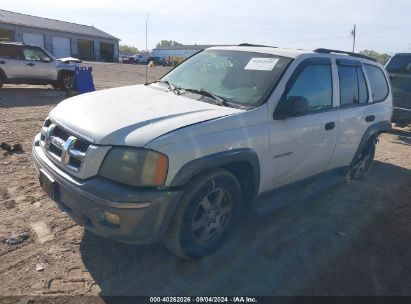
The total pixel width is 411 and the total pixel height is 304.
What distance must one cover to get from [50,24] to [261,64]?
51462 millimetres

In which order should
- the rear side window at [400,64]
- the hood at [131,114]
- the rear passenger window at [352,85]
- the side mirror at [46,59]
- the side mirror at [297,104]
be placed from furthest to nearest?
the side mirror at [46,59] < the rear side window at [400,64] < the rear passenger window at [352,85] < the side mirror at [297,104] < the hood at [131,114]

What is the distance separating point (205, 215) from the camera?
3.24m

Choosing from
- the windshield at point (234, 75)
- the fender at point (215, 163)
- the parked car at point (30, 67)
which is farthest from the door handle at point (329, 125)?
the parked car at point (30, 67)

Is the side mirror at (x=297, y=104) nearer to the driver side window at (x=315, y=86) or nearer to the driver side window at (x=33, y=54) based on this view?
the driver side window at (x=315, y=86)

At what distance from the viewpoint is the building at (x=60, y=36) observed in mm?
42237

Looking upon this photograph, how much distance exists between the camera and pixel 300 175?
4141 mm

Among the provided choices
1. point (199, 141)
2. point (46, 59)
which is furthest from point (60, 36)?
point (199, 141)

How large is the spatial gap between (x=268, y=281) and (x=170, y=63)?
61.1 m

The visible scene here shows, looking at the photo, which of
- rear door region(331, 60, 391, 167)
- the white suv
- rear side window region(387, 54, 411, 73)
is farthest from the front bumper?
rear side window region(387, 54, 411, 73)

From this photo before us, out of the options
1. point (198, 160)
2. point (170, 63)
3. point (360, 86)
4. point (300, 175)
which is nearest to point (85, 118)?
point (198, 160)

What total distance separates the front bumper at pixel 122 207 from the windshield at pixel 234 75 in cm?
135

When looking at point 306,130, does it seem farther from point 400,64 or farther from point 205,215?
point 400,64

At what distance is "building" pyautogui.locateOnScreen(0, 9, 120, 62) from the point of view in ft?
139

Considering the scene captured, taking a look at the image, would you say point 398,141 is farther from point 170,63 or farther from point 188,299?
point 170,63
